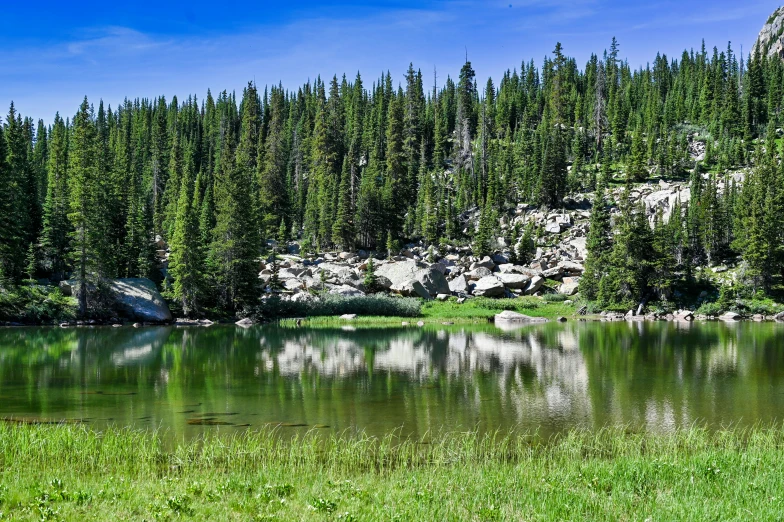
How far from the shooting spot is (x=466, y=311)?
7000cm

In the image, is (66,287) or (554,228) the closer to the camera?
(66,287)

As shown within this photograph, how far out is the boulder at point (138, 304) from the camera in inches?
2419

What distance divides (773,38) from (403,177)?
15002 cm

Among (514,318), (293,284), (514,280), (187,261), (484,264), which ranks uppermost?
(187,261)

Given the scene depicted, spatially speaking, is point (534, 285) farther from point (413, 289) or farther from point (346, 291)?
point (346, 291)

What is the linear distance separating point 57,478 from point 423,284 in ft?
217

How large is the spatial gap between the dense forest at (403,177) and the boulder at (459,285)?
34.8ft

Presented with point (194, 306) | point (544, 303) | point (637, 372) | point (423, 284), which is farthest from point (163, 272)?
point (637, 372)

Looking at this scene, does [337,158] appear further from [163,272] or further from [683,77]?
[683,77]

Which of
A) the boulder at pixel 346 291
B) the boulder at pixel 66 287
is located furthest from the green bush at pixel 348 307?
the boulder at pixel 66 287

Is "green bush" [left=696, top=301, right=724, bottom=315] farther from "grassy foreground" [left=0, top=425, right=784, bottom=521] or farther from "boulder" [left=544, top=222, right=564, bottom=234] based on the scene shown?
"grassy foreground" [left=0, top=425, right=784, bottom=521]

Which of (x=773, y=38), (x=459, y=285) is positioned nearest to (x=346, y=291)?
(x=459, y=285)

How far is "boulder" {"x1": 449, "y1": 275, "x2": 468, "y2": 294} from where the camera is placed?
78.9 metres

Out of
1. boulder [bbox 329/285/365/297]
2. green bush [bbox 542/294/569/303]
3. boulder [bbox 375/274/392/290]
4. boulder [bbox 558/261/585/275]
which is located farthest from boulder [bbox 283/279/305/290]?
boulder [bbox 558/261/585/275]
